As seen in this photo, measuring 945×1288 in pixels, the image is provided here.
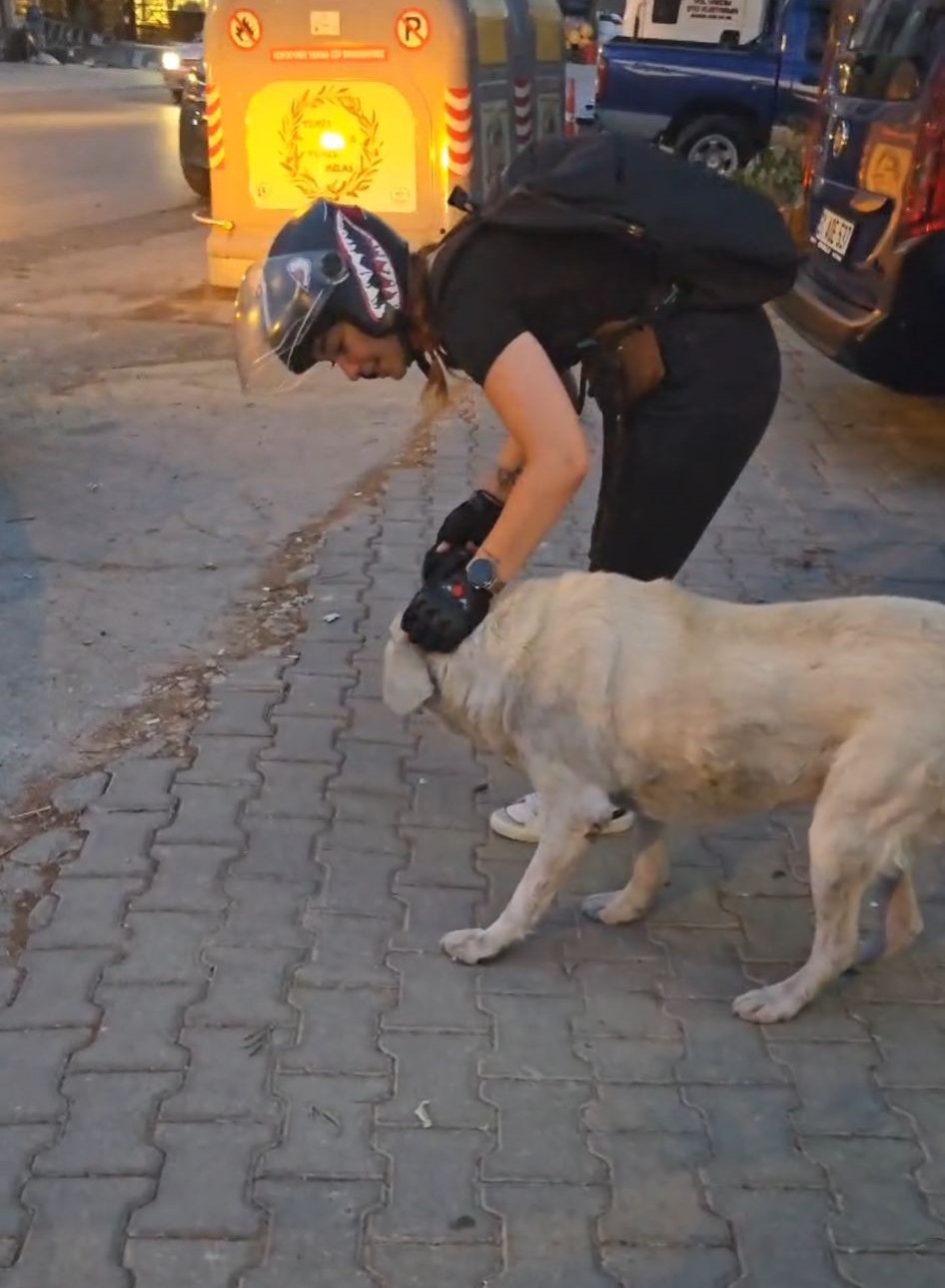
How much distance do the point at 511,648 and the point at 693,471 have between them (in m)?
0.75

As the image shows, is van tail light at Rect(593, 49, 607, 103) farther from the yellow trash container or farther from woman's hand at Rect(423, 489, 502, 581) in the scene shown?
woman's hand at Rect(423, 489, 502, 581)

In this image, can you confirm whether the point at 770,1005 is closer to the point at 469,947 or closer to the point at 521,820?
the point at 469,947

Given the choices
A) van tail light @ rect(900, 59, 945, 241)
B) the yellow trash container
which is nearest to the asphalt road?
the yellow trash container

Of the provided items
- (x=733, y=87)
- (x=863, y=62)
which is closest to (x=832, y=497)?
(x=863, y=62)

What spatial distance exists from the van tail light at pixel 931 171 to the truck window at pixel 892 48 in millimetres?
190

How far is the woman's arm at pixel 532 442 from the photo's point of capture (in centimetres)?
299

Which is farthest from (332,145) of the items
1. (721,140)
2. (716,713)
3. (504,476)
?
(716,713)

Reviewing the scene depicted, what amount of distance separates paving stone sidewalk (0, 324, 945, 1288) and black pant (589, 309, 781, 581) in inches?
34.8

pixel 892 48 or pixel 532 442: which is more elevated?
pixel 892 48

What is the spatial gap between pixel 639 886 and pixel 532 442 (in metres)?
1.23

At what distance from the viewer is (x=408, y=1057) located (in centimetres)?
317

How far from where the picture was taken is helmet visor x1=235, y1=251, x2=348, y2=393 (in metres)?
3.05

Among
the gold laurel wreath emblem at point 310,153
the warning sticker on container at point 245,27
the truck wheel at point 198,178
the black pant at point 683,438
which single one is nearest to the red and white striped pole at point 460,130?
the gold laurel wreath emblem at point 310,153

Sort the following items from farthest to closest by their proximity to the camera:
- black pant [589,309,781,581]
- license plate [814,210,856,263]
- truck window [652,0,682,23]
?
truck window [652,0,682,23] → license plate [814,210,856,263] → black pant [589,309,781,581]
